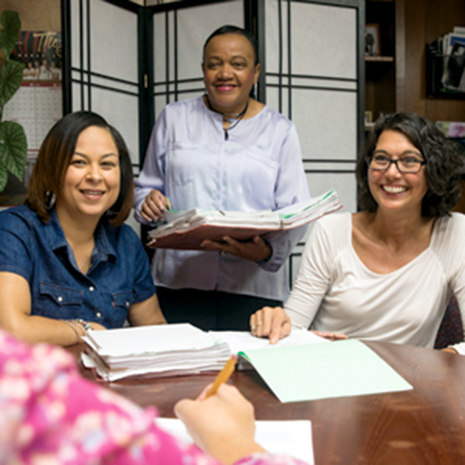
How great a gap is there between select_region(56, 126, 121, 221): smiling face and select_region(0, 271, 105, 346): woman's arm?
0.93 ft

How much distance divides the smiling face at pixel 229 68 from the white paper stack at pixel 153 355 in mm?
1167

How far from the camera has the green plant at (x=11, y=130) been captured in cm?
312

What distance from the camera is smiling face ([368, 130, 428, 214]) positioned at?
1.64 metres

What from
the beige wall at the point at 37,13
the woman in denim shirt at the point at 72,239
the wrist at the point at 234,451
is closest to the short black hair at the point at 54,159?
the woman in denim shirt at the point at 72,239

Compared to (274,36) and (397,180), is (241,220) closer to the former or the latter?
(397,180)

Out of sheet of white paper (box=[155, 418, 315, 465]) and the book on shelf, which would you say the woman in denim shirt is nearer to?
sheet of white paper (box=[155, 418, 315, 465])

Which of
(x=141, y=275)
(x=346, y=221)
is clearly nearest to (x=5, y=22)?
(x=141, y=275)

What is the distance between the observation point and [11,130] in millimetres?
3117

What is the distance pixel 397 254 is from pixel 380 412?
0.93m

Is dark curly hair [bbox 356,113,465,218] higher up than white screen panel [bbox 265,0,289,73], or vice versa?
white screen panel [bbox 265,0,289,73]

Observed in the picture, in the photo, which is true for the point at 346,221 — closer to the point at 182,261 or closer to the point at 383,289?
the point at 383,289

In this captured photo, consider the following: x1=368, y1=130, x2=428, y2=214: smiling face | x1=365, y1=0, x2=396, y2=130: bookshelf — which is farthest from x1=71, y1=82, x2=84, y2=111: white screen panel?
x1=365, y1=0, x2=396, y2=130: bookshelf

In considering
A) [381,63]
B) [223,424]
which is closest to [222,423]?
[223,424]

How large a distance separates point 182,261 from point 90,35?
1.36m
